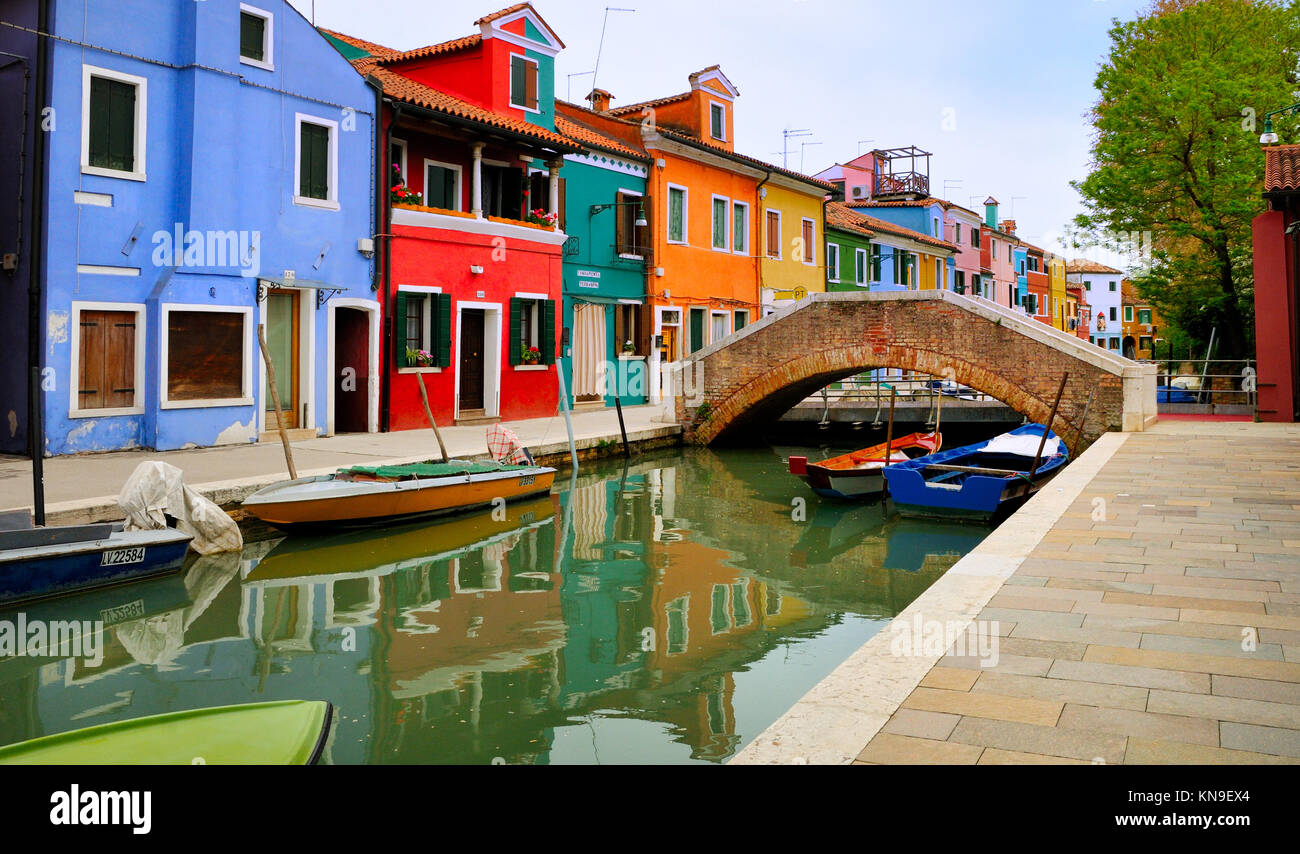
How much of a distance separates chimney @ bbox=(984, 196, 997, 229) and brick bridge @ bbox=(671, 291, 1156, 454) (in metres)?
30.5

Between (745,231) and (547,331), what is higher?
(745,231)

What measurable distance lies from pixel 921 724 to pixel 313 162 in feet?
43.0

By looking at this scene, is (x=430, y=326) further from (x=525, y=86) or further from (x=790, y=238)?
(x=790, y=238)

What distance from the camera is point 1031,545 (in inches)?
251

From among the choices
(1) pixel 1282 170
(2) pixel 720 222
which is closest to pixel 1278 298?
(1) pixel 1282 170

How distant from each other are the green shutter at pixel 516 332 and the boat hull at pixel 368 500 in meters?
6.37

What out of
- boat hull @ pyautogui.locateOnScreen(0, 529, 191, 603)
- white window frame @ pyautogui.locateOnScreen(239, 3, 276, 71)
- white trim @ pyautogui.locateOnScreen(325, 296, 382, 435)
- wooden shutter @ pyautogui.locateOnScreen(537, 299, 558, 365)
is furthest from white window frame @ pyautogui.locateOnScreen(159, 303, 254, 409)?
wooden shutter @ pyautogui.locateOnScreen(537, 299, 558, 365)

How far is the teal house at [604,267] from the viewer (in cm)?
1970

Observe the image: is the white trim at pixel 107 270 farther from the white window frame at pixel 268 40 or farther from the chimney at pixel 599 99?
the chimney at pixel 599 99

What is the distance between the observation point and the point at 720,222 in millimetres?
24000

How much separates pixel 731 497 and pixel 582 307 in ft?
25.9

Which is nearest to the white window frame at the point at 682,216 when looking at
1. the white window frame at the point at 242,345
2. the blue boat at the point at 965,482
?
the blue boat at the point at 965,482

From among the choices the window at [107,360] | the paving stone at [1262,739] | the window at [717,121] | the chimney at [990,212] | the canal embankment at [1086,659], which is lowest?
the paving stone at [1262,739]
